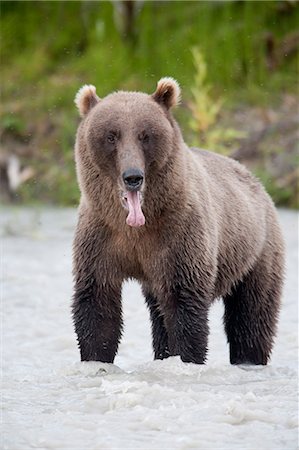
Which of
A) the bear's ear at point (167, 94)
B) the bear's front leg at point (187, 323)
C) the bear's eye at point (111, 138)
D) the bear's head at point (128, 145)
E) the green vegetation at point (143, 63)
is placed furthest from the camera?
the green vegetation at point (143, 63)

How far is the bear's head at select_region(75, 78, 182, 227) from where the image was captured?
6328 millimetres

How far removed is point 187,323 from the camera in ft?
21.7

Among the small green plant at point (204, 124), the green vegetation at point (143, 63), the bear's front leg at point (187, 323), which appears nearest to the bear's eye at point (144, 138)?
the bear's front leg at point (187, 323)

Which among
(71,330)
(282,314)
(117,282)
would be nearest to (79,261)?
(117,282)

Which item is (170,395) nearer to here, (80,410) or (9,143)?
(80,410)

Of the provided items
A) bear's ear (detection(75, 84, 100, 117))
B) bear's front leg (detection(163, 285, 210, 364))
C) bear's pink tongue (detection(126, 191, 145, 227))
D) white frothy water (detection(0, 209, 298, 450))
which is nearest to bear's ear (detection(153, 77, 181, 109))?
bear's ear (detection(75, 84, 100, 117))

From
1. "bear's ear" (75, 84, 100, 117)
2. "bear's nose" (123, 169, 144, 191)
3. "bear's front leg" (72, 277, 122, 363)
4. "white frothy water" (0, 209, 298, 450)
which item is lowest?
"white frothy water" (0, 209, 298, 450)

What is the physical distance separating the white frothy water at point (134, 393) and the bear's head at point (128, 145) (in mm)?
915

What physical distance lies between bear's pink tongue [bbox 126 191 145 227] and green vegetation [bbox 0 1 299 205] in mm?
8885

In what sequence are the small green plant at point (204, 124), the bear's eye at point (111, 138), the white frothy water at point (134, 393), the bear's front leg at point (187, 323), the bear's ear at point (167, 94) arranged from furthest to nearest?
the small green plant at point (204, 124) < the bear's ear at point (167, 94) < the bear's front leg at point (187, 323) < the bear's eye at point (111, 138) < the white frothy water at point (134, 393)

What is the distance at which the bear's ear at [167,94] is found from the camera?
673cm

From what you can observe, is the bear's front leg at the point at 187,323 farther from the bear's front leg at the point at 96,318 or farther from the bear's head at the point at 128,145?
the bear's head at the point at 128,145

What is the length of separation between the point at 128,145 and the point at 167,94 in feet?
1.84

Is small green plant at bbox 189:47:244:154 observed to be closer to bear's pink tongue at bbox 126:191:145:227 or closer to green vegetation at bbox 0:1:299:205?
green vegetation at bbox 0:1:299:205
